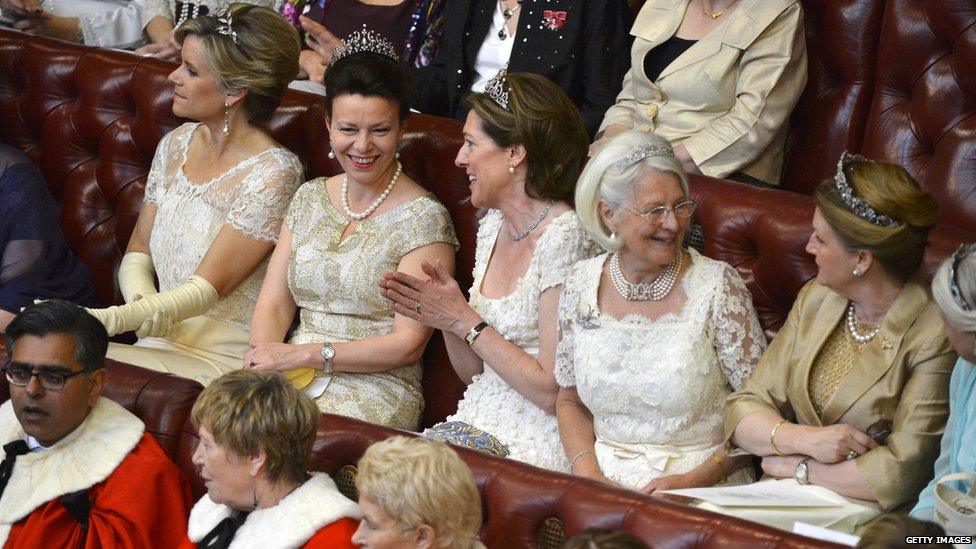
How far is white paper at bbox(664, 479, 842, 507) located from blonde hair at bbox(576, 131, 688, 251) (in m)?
0.56

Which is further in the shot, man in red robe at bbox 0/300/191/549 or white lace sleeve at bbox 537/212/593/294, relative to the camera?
white lace sleeve at bbox 537/212/593/294

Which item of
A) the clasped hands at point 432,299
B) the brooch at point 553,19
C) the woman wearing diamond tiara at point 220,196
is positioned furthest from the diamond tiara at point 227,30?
the clasped hands at point 432,299

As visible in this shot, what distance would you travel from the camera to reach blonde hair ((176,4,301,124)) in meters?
3.74

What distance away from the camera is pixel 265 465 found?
2.57 meters

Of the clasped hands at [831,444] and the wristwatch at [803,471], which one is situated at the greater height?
the clasped hands at [831,444]

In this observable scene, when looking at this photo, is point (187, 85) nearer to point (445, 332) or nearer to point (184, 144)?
point (184, 144)

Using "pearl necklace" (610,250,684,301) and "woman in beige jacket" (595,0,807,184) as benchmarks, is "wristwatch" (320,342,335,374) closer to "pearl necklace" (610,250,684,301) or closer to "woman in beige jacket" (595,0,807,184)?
"pearl necklace" (610,250,684,301)

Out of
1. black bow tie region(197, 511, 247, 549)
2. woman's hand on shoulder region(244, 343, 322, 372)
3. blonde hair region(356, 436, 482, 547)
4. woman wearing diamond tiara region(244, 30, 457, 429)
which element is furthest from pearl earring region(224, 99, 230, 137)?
blonde hair region(356, 436, 482, 547)

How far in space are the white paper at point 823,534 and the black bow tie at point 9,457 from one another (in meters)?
1.52

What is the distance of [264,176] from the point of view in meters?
3.69

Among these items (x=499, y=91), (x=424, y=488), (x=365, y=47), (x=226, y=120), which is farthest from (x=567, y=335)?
(x=226, y=120)

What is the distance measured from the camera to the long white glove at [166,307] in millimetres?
3492

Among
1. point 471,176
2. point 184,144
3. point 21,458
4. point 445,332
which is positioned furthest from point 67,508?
point 184,144

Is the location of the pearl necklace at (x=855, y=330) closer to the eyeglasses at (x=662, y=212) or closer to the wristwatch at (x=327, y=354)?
the eyeglasses at (x=662, y=212)
